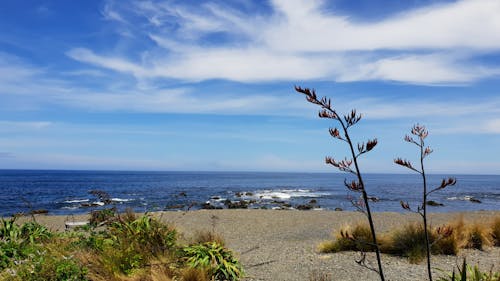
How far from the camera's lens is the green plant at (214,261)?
20.7ft

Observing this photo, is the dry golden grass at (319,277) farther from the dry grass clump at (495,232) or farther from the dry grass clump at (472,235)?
the dry grass clump at (495,232)

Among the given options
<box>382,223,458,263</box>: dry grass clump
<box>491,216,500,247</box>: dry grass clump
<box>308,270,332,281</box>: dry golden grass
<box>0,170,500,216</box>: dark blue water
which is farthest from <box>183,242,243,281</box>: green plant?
<box>491,216,500,247</box>: dry grass clump

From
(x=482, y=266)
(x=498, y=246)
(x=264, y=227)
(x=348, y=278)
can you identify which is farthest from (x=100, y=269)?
(x=264, y=227)

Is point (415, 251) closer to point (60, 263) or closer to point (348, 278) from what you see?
point (348, 278)

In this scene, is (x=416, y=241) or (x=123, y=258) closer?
(x=123, y=258)

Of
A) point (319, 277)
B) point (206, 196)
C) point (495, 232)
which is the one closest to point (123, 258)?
point (319, 277)

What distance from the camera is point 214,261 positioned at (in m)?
6.54

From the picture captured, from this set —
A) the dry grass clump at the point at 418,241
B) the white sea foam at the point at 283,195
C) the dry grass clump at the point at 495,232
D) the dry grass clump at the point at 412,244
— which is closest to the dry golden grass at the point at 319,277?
the dry grass clump at the point at 418,241

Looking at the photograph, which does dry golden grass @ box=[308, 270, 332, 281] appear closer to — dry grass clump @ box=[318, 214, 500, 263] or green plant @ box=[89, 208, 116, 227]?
dry grass clump @ box=[318, 214, 500, 263]

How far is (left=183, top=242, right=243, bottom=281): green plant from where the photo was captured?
6.31 meters

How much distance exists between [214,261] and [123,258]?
1392mm

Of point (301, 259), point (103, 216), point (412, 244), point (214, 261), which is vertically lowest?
point (301, 259)

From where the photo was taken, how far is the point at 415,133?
2.99m

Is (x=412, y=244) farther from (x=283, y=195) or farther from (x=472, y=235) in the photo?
(x=283, y=195)
